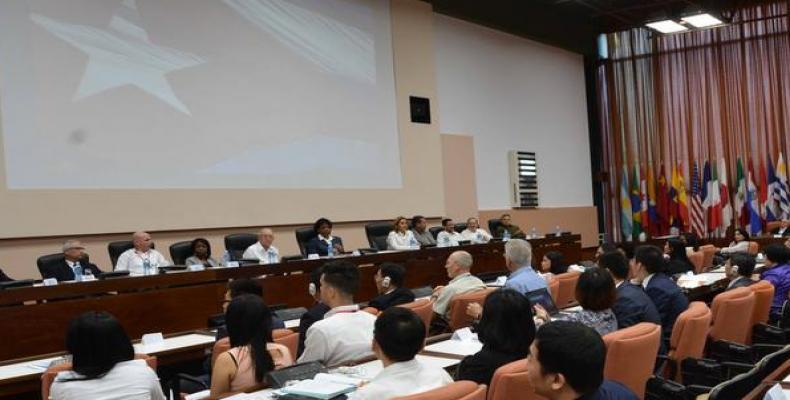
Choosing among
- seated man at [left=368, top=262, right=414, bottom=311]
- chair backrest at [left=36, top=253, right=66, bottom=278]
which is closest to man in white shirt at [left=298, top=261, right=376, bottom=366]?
seated man at [left=368, top=262, right=414, bottom=311]

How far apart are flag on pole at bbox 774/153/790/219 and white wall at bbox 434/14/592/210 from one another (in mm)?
3739

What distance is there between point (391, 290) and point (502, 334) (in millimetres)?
2178

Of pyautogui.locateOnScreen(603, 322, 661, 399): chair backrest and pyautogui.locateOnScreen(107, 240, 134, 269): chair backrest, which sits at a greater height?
pyautogui.locateOnScreen(107, 240, 134, 269): chair backrest

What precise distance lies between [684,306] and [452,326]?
1.48m

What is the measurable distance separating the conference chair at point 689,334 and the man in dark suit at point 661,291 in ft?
2.72

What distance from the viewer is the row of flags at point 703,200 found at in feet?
45.2

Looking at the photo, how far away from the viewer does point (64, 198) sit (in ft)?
24.8

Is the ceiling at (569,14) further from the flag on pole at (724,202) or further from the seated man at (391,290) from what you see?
the seated man at (391,290)

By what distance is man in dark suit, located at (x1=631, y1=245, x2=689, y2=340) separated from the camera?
14.9 feet

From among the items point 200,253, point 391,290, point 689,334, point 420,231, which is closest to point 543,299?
point 391,290

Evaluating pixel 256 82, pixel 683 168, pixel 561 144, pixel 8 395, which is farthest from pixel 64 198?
pixel 683 168

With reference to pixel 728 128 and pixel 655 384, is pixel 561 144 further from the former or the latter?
pixel 655 384

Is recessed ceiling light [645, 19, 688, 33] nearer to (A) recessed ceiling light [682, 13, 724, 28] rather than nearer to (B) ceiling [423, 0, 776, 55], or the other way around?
(A) recessed ceiling light [682, 13, 724, 28]

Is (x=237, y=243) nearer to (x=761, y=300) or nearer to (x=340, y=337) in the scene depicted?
(x=340, y=337)
